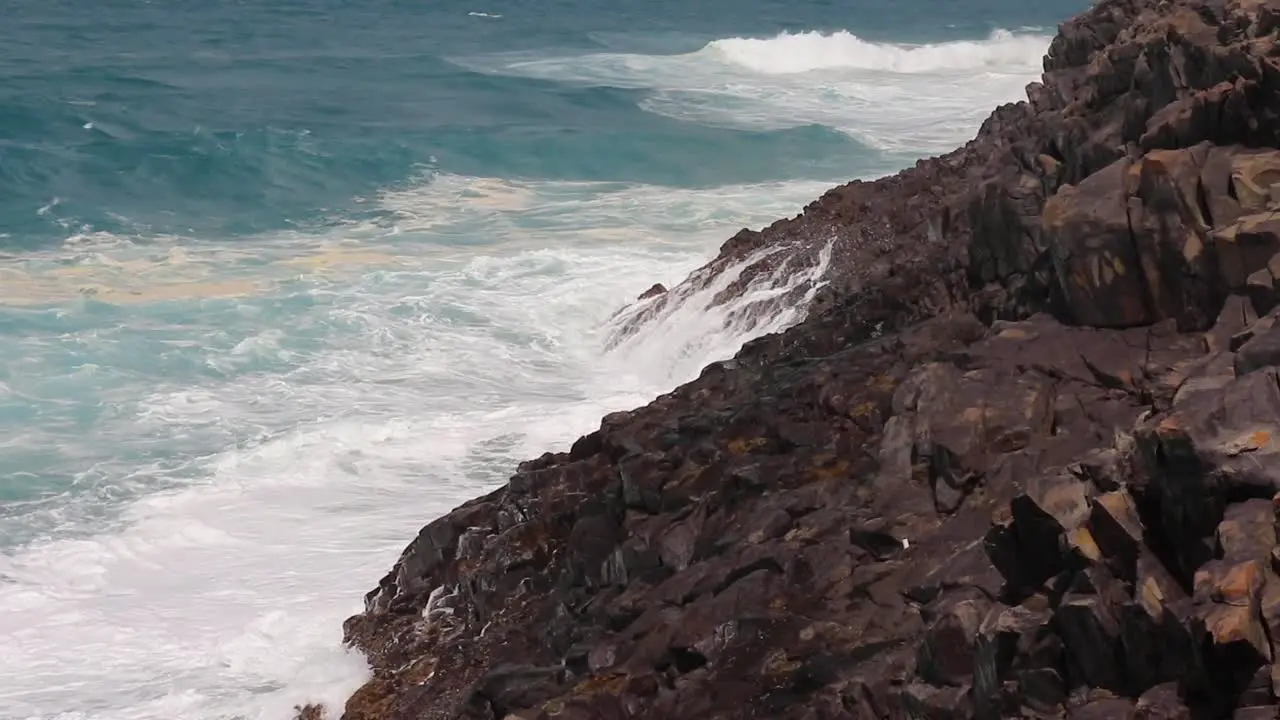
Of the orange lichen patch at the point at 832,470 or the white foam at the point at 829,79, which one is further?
the white foam at the point at 829,79

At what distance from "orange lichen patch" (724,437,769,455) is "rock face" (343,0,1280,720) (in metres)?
0.04

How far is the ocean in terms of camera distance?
68.9ft

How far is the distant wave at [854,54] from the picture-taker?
283ft

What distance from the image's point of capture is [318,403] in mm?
29062

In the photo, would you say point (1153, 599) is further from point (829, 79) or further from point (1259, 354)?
point (829, 79)

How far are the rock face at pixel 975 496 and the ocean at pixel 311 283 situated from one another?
10.6 feet

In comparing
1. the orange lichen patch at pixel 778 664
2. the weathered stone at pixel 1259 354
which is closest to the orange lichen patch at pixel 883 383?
the orange lichen patch at pixel 778 664

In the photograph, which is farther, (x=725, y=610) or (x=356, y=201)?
(x=356, y=201)

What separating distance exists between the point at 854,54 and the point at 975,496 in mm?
78404

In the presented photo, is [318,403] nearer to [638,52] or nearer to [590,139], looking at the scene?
[590,139]

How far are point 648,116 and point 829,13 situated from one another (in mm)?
49248

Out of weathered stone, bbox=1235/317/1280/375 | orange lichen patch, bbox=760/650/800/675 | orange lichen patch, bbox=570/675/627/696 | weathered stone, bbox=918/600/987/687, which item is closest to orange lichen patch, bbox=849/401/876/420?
orange lichen patch, bbox=760/650/800/675

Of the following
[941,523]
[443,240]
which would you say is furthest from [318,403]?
[941,523]

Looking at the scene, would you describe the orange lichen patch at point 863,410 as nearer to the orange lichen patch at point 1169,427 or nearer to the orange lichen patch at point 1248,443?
the orange lichen patch at point 1169,427
